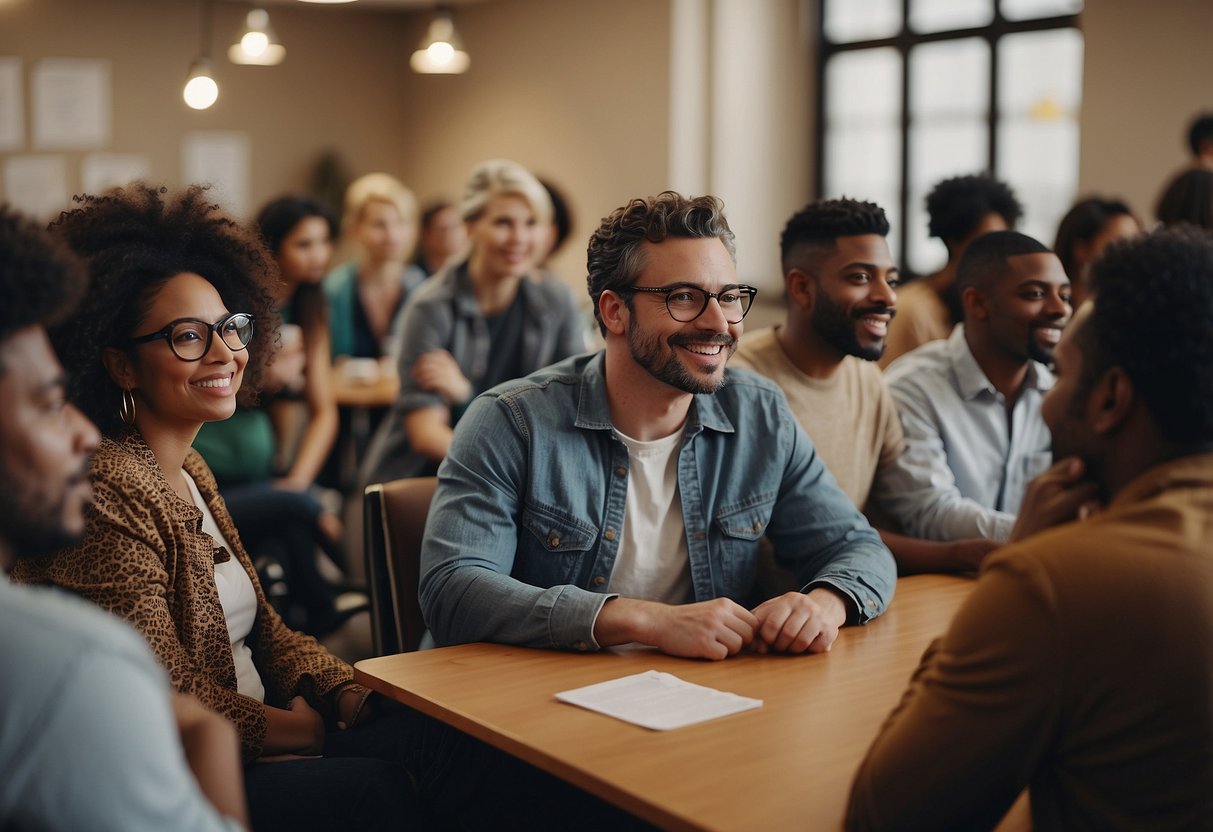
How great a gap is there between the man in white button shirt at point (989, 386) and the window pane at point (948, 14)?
4.89 metres

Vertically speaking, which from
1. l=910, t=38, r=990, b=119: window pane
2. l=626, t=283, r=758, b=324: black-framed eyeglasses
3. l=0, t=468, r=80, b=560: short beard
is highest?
l=910, t=38, r=990, b=119: window pane

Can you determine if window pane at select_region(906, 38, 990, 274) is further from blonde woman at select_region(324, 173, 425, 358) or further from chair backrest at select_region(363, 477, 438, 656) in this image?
Result: chair backrest at select_region(363, 477, 438, 656)

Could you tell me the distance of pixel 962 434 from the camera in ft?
9.82

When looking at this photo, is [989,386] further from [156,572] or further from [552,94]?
[552,94]

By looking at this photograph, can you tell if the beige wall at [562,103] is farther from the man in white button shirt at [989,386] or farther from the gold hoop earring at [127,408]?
the gold hoop earring at [127,408]

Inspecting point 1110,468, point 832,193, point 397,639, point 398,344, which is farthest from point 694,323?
point 832,193

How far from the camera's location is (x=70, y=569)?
1.71 meters

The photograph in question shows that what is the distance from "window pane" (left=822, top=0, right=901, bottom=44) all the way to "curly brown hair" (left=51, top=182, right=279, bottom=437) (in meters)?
6.53

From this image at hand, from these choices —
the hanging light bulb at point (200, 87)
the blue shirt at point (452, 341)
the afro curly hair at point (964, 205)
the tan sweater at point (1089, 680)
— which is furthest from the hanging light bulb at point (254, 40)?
the tan sweater at point (1089, 680)

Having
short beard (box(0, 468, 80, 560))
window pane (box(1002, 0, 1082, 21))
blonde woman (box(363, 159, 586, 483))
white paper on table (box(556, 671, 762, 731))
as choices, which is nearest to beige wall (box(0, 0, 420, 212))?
window pane (box(1002, 0, 1082, 21))

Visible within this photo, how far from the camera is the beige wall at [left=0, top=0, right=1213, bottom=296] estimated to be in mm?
6336

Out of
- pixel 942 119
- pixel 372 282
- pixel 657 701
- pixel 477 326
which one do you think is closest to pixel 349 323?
pixel 372 282

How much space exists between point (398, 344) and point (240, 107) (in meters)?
6.31

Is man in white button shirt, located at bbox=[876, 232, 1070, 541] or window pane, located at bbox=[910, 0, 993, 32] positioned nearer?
man in white button shirt, located at bbox=[876, 232, 1070, 541]
